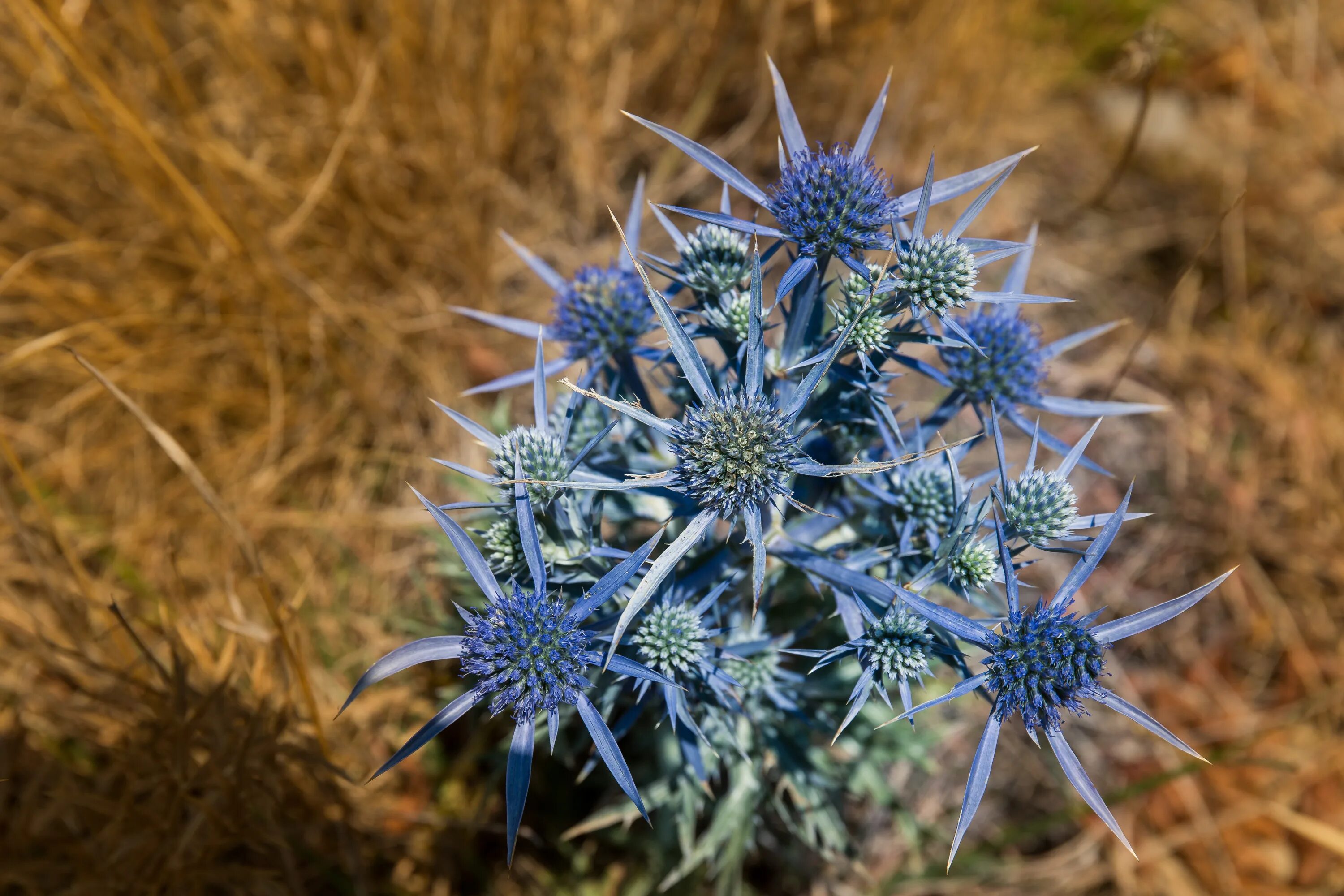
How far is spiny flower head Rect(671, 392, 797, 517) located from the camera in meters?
1.32

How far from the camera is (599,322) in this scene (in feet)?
5.90

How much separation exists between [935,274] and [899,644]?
67 centimetres

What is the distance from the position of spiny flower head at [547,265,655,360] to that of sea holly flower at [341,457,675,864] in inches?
20.2

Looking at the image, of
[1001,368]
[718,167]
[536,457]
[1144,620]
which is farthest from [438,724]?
[1001,368]

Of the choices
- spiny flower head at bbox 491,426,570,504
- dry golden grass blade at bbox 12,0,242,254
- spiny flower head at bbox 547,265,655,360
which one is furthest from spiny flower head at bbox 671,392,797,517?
dry golden grass blade at bbox 12,0,242,254

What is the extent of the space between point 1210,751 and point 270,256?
4.27 metres

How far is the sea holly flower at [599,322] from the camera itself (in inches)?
70.7

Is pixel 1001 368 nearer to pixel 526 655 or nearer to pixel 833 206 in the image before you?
pixel 833 206

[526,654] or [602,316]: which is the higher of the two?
[602,316]

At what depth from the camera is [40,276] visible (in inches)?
124

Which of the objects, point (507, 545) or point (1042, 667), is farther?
point (507, 545)

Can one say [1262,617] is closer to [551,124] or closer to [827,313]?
[827,313]

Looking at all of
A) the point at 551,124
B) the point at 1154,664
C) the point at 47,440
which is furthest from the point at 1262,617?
the point at 47,440

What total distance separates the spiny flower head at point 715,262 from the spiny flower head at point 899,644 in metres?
0.72
